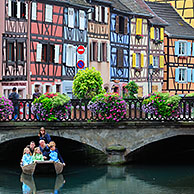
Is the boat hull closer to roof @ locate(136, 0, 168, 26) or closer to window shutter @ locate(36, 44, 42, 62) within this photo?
window shutter @ locate(36, 44, 42, 62)

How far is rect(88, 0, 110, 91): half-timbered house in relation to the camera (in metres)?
41.7

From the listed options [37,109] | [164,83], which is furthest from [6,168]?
[164,83]

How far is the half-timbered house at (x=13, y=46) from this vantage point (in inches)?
1347

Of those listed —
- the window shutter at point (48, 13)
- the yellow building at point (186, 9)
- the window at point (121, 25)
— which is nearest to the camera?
the window shutter at point (48, 13)

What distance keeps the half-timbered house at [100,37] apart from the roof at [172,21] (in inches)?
404

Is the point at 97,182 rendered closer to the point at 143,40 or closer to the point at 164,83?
the point at 143,40

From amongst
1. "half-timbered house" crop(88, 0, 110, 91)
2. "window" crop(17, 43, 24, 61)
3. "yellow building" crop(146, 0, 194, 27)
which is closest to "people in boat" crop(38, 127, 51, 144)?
"window" crop(17, 43, 24, 61)

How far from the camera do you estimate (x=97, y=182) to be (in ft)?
77.6

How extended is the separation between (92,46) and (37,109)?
1643cm

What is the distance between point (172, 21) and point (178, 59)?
12.1ft

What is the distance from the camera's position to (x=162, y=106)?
25.6m

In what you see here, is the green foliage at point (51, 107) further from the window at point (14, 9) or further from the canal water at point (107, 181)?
the window at point (14, 9)

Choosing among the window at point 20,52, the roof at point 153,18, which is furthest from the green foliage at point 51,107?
the roof at point 153,18

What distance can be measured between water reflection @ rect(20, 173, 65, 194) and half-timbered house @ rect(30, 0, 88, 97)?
12.3 m
